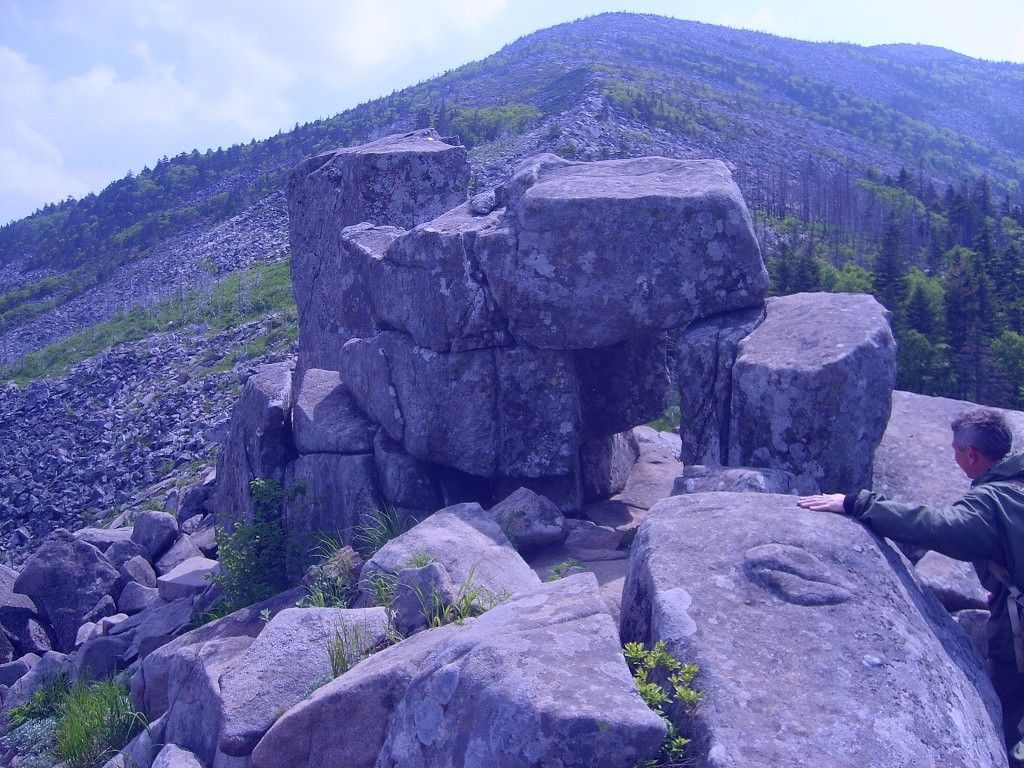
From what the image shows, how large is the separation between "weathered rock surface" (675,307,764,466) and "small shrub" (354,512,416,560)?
8.36 ft

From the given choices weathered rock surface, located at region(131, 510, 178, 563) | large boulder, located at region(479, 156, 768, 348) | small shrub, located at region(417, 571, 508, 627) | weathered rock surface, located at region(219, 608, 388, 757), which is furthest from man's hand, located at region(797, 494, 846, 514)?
weathered rock surface, located at region(131, 510, 178, 563)

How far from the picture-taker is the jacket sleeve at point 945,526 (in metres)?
4.83

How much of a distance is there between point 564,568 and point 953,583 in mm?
2597

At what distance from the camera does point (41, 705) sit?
9148 millimetres

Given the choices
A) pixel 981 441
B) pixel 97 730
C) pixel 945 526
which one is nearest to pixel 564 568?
pixel 945 526

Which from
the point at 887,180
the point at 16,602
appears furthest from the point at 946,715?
the point at 887,180

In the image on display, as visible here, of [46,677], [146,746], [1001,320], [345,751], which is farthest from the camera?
[1001,320]

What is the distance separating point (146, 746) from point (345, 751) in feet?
6.69

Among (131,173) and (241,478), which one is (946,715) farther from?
(131,173)

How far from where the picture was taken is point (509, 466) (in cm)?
869

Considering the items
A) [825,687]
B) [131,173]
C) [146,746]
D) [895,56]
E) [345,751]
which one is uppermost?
[895,56]

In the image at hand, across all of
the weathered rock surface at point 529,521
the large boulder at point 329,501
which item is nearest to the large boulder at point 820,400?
the weathered rock surface at point 529,521

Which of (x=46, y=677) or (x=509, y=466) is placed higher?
(x=509, y=466)

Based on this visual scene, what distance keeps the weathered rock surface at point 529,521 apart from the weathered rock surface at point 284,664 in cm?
197
